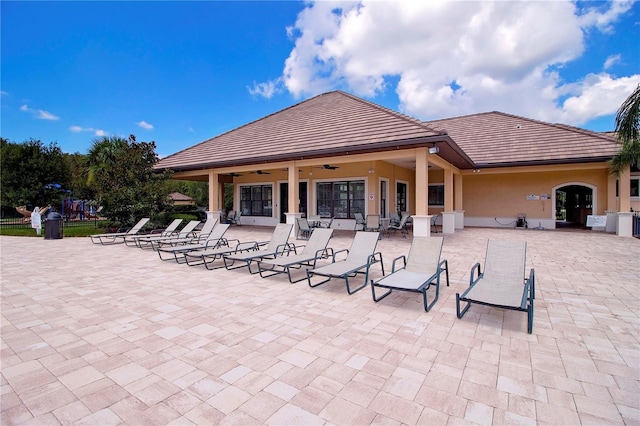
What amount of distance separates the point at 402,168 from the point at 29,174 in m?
26.4

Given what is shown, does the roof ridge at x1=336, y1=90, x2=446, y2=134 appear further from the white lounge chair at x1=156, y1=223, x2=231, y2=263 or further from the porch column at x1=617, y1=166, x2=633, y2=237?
the porch column at x1=617, y1=166, x2=633, y2=237

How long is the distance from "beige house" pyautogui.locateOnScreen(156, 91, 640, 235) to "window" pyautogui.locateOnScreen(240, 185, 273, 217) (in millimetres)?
64

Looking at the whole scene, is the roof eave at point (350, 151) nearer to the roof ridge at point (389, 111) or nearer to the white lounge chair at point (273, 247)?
the roof ridge at point (389, 111)

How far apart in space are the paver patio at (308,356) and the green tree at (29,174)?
23.0 meters

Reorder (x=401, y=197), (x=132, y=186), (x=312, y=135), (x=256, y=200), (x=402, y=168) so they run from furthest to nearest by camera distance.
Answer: (x=256, y=200), (x=401, y=197), (x=402, y=168), (x=132, y=186), (x=312, y=135)

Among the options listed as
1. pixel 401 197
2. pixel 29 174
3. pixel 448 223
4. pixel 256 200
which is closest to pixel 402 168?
pixel 401 197

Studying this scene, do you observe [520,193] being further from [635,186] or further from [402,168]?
[402,168]

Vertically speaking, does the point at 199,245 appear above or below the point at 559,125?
below

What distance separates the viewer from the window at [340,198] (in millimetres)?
14766

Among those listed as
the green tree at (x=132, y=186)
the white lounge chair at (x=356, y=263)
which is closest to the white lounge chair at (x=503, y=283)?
the white lounge chair at (x=356, y=263)

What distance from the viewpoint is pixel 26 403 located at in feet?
7.59

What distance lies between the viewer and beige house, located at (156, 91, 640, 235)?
11.3m

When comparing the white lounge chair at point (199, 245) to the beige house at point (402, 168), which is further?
the beige house at point (402, 168)

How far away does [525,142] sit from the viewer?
1534cm
